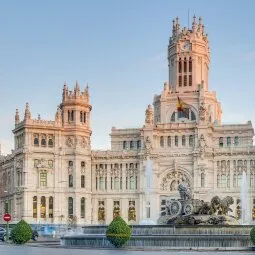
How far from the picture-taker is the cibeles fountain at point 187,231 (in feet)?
168

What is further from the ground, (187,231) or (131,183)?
(131,183)

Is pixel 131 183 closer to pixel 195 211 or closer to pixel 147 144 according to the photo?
pixel 147 144

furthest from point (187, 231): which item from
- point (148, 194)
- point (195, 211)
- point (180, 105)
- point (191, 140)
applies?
point (180, 105)

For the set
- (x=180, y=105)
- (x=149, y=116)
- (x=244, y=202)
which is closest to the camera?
Result: (x=244, y=202)

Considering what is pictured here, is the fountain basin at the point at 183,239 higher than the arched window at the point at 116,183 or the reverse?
the reverse

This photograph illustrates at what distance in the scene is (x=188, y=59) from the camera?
461ft

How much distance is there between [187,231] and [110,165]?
240 ft

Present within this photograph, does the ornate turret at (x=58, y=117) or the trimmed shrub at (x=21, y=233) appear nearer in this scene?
the trimmed shrub at (x=21, y=233)

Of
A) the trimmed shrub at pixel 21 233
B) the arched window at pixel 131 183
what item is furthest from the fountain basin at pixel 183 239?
the arched window at pixel 131 183

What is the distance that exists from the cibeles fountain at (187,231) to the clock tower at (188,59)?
7343 centimetres

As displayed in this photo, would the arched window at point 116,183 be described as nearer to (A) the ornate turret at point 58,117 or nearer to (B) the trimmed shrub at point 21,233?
(A) the ornate turret at point 58,117

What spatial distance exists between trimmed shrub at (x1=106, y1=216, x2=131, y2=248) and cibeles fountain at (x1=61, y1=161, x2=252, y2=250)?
189 cm

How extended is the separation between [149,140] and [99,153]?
966 centimetres

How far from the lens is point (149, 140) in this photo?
128 m
